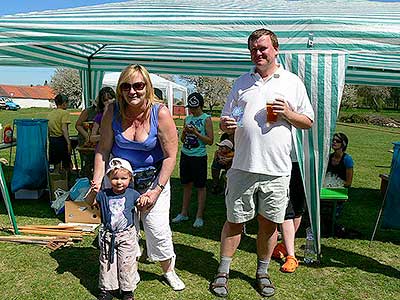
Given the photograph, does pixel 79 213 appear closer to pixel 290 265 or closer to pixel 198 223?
pixel 198 223

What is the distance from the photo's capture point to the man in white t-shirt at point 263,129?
2.92 metres

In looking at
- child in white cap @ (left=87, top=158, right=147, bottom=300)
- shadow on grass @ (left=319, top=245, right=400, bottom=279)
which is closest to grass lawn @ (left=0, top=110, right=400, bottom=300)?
shadow on grass @ (left=319, top=245, right=400, bottom=279)

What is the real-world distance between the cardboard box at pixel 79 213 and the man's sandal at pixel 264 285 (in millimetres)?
2228

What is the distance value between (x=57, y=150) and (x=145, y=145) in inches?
144

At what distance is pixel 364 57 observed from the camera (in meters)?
6.30

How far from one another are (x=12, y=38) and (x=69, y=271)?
83.0 inches

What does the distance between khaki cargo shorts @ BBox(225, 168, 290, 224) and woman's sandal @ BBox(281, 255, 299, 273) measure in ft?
2.49

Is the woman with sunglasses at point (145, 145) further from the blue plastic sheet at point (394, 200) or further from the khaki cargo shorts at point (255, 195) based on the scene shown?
the blue plastic sheet at point (394, 200)

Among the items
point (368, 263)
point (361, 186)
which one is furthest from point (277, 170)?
point (361, 186)

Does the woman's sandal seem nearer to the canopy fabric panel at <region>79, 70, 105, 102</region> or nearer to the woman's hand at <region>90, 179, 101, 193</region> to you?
the woman's hand at <region>90, 179, 101, 193</region>

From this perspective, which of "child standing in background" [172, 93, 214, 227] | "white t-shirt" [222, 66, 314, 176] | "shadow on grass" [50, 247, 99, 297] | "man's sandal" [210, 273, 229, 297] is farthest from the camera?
"child standing in background" [172, 93, 214, 227]

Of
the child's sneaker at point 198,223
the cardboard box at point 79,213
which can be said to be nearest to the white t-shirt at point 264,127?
the child's sneaker at point 198,223

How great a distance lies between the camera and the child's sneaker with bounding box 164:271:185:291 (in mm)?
3280

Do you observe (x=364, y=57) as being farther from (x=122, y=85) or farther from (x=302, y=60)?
(x=122, y=85)
